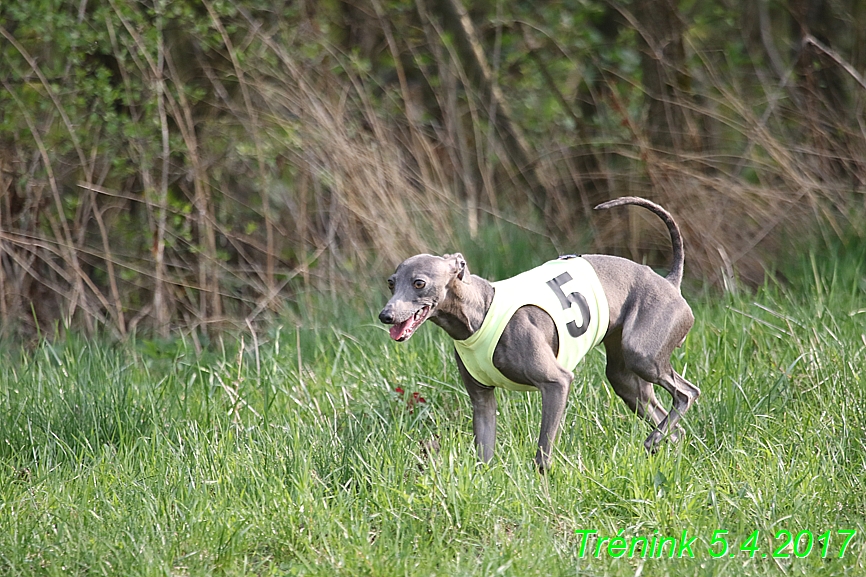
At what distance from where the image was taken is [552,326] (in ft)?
12.6

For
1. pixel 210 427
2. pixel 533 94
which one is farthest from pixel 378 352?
pixel 533 94

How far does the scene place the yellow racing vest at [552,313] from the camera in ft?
12.4

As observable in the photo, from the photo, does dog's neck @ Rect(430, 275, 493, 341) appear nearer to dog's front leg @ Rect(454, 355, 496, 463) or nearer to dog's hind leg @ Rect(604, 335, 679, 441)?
dog's front leg @ Rect(454, 355, 496, 463)

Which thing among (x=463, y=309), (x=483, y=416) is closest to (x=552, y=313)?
(x=463, y=309)

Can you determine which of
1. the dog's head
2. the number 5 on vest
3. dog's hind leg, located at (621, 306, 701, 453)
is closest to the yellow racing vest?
the number 5 on vest

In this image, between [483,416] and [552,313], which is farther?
[483,416]

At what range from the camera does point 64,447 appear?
4328 millimetres

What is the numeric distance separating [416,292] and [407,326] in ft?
0.42

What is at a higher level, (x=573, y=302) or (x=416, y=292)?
(x=416, y=292)

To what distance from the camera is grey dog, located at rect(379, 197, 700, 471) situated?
3625mm

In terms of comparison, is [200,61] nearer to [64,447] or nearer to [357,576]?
[64,447]

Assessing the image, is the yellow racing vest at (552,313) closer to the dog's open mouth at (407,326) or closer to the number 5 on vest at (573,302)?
the number 5 on vest at (573,302)

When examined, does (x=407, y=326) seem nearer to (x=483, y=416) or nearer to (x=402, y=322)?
(x=402, y=322)

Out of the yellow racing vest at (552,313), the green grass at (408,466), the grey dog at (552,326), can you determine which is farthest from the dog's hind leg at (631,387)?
the yellow racing vest at (552,313)
